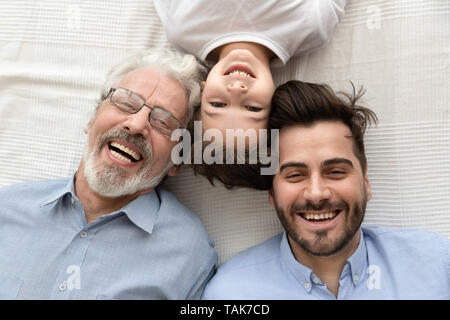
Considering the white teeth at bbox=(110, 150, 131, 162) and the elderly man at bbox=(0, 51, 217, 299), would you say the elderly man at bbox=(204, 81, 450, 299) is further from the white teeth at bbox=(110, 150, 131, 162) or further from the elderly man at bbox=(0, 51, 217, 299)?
the white teeth at bbox=(110, 150, 131, 162)

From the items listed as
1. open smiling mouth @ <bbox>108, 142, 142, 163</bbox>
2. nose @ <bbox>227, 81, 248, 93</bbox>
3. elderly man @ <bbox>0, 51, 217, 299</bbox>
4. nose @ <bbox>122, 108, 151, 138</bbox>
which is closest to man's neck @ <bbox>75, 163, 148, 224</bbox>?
elderly man @ <bbox>0, 51, 217, 299</bbox>

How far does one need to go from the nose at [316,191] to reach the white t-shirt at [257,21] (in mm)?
577

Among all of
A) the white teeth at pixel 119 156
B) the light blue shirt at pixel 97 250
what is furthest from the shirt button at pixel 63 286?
the white teeth at pixel 119 156

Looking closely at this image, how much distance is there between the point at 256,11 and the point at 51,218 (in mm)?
1132

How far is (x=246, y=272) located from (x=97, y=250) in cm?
56

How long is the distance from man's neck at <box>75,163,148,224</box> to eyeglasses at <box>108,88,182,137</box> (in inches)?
12.1

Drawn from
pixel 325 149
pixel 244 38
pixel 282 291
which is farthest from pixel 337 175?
pixel 244 38

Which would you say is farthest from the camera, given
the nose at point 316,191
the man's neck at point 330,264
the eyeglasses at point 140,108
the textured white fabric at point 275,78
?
the textured white fabric at point 275,78

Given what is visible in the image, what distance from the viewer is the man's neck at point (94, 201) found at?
1.65 metres

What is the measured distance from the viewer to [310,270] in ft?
4.88

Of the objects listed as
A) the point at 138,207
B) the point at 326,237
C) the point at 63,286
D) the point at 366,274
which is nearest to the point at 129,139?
the point at 138,207

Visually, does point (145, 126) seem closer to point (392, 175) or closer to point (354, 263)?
point (354, 263)

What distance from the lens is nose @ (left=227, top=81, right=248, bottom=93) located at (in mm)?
1467

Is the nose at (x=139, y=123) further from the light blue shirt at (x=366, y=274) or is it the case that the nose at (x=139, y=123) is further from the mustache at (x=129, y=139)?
the light blue shirt at (x=366, y=274)
